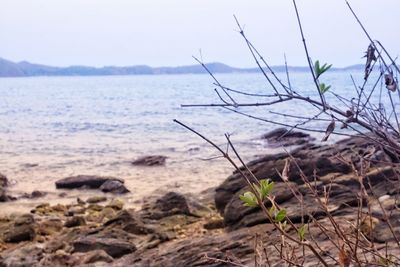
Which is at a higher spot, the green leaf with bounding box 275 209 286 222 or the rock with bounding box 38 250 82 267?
the green leaf with bounding box 275 209 286 222

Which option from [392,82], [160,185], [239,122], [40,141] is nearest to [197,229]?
[160,185]

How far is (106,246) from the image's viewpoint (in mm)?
7285

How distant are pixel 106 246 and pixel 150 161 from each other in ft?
34.8

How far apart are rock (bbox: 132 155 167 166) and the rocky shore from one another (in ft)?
18.7

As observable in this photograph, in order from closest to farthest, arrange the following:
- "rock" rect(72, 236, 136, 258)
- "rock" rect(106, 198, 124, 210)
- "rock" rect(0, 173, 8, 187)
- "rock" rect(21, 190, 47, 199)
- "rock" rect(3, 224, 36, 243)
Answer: "rock" rect(72, 236, 136, 258) < "rock" rect(3, 224, 36, 243) < "rock" rect(106, 198, 124, 210) < "rock" rect(21, 190, 47, 199) < "rock" rect(0, 173, 8, 187)

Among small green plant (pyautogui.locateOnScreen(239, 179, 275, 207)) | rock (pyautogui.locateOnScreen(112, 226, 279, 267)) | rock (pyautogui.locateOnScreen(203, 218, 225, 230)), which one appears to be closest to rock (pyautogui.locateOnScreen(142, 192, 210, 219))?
rock (pyautogui.locateOnScreen(203, 218, 225, 230))

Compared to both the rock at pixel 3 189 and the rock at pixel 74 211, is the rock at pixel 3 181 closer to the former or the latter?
the rock at pixel 3 189

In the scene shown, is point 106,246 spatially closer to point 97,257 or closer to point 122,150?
point 97,257

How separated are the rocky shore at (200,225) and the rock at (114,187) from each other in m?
1.62

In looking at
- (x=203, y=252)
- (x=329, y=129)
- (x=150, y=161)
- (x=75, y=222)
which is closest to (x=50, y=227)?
(x=75, y=222)

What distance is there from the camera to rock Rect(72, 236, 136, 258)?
23.5 ft

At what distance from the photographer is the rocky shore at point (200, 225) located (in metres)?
5.27

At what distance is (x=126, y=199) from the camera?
12.9m

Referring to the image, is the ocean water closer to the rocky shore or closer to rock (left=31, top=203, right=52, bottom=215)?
the rocky shore
